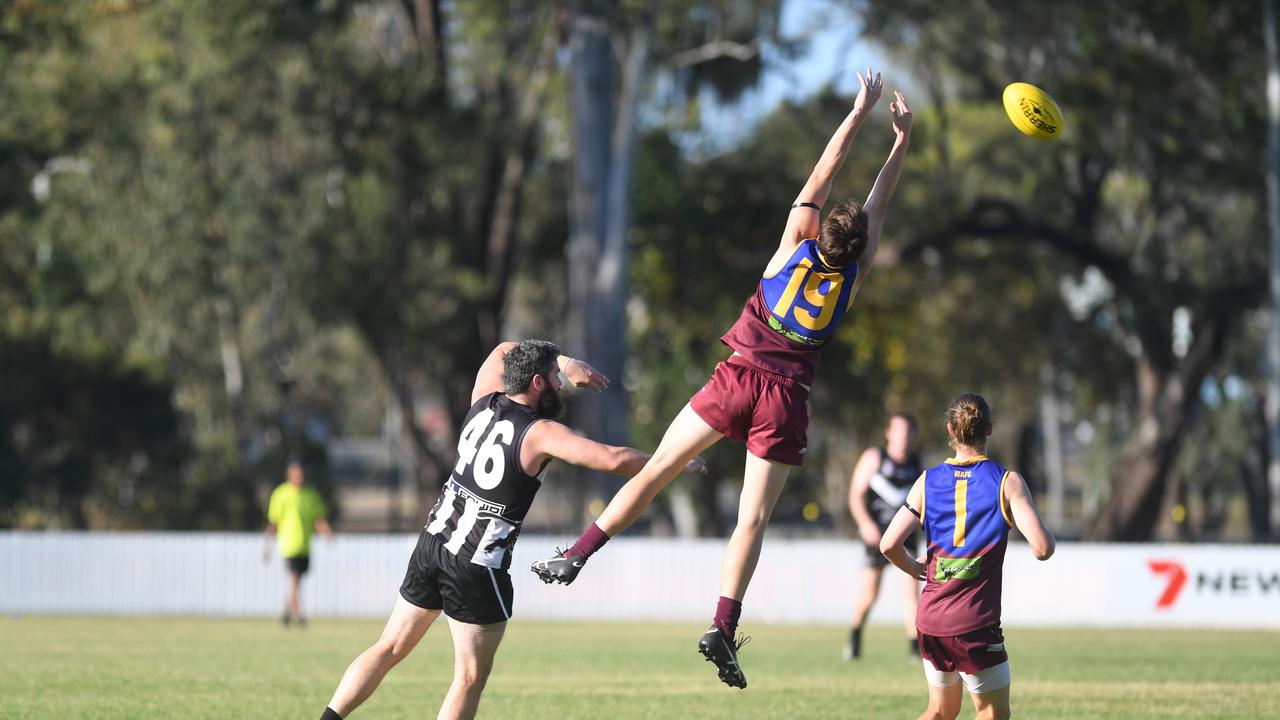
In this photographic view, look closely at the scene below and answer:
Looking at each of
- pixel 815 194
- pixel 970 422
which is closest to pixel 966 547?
pixel 970 422

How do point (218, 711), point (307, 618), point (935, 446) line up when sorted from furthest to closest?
point (935, 446) → point (307, 618) → point (218, 711)

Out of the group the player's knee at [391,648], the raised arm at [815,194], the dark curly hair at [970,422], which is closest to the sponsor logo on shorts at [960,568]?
the dark curly hair at [970,422]

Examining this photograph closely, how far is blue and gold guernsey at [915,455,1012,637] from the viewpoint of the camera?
24.6 ft

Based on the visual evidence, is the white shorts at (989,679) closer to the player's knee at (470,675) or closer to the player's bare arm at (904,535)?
the player's bare arm at (904,535)

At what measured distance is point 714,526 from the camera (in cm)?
5038

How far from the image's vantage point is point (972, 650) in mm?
7449

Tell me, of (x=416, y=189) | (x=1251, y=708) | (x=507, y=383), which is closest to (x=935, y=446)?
(x=416, y=189)

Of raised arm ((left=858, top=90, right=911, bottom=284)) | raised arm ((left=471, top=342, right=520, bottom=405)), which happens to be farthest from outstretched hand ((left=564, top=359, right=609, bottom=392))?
raised arm ((left=858, top=90, right=911, bottom=284))

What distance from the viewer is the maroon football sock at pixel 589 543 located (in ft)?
25.3

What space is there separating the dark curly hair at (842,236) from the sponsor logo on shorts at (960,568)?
1.45 metres

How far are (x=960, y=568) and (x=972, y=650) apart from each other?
36 cm

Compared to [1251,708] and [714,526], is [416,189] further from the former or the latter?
[1251,708]

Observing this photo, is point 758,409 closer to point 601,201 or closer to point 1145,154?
point 601,201

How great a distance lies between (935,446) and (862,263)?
54.0 meters
